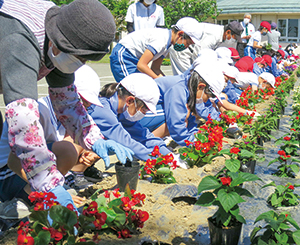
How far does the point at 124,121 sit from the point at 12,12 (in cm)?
206

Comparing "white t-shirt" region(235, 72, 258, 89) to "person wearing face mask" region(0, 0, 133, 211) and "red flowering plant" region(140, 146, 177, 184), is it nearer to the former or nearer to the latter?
"red flowering plant" region(140, 146, 177, 184)

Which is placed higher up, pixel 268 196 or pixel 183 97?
pixel 183 97

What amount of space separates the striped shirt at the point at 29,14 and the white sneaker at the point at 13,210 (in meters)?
1.00

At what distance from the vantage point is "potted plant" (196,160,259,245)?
1.83 metres

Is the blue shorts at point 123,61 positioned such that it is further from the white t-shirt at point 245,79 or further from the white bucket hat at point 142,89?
the white t-shirt at point 245,79

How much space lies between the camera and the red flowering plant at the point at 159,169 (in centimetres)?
295

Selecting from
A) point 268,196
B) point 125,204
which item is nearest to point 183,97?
point 268,196

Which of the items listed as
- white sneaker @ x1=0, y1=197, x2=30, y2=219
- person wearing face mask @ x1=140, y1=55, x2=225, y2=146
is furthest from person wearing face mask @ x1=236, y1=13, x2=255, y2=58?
white sneaker @ x1=0, y1=197, x2=30, y2=219

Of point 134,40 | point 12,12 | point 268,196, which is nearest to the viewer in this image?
point 12,12

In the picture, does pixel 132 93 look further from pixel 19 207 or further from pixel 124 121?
pixel 19 207

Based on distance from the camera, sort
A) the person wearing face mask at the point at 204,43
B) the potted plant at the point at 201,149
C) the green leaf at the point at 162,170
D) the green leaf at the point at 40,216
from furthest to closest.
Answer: the person wearing face mask at the point at 204,43, the potted plant at the point at 201,149, the green leaf at the point at 162,170, the green leaf at the point at 40,216

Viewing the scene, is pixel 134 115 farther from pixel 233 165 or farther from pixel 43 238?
pixel 43 238

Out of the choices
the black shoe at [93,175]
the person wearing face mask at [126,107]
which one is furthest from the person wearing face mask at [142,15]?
the black shoe at [93,175]

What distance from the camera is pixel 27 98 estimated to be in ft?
5.29
